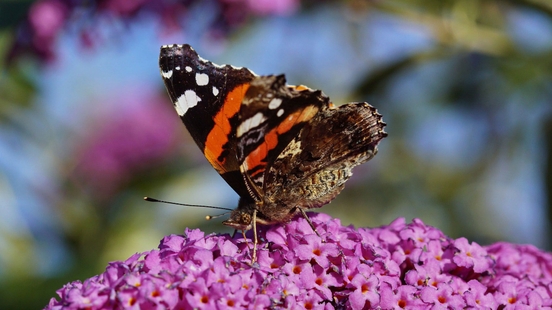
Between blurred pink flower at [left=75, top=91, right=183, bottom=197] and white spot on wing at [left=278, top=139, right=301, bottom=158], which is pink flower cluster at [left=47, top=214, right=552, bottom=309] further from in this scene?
blurred pink flower at [left=75, top=91, right=183, bottom=197]

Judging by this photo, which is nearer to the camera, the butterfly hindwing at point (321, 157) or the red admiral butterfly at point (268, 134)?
the red admiral butterfly at point (268, 134)

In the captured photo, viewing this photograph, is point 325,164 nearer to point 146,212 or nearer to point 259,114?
point 259,114

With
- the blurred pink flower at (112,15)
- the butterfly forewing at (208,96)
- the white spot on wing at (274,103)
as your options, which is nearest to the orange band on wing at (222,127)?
the butterfly forewing at (208,96)

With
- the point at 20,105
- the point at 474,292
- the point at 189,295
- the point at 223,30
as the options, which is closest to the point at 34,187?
the point at 20,105

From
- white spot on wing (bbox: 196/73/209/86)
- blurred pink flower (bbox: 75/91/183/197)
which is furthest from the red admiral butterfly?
blurred pink flower (bbox: 75/91/183/197)

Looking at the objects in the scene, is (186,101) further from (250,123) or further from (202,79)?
(250,123)

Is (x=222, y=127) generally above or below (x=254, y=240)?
above

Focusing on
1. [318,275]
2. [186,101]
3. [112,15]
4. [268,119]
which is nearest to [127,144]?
[112,15]

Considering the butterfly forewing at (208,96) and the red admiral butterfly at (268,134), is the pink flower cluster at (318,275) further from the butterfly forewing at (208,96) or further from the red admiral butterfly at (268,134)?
the butterfly forewing at (208,96)
